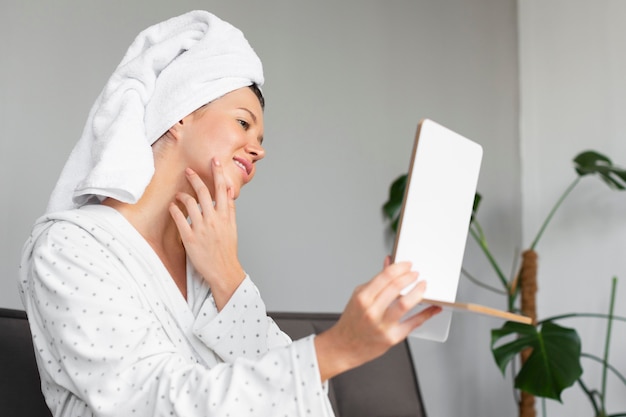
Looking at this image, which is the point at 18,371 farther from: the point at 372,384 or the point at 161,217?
the point at 372,384

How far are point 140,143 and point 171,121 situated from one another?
90mm

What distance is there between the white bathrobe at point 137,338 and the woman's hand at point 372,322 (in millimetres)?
27

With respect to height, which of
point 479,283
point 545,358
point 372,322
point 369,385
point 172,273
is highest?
point 372,322

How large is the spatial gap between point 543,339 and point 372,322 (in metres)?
1.91

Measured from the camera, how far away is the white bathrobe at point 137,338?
0.95m

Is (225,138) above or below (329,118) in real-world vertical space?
below

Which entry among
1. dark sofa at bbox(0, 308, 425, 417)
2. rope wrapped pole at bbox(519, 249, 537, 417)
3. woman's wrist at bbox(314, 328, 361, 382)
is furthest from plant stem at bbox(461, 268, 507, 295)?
woman's wrist at bbox(314, 328, 361, 382)

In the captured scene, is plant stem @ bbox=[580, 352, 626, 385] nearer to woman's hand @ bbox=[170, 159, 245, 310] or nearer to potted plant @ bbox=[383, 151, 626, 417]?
potted plant @ bbox=[383, 151, 626, 417]

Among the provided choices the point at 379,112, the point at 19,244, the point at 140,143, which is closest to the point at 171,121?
the point at 140,143

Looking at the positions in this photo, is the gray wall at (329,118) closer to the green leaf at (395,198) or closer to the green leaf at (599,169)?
the green leaf at (395,198)

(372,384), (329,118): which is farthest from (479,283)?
(372,384)

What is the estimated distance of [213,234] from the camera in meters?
1.30

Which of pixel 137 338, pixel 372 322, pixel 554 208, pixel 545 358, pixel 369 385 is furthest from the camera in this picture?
pixel 554 208

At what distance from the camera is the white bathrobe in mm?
952
